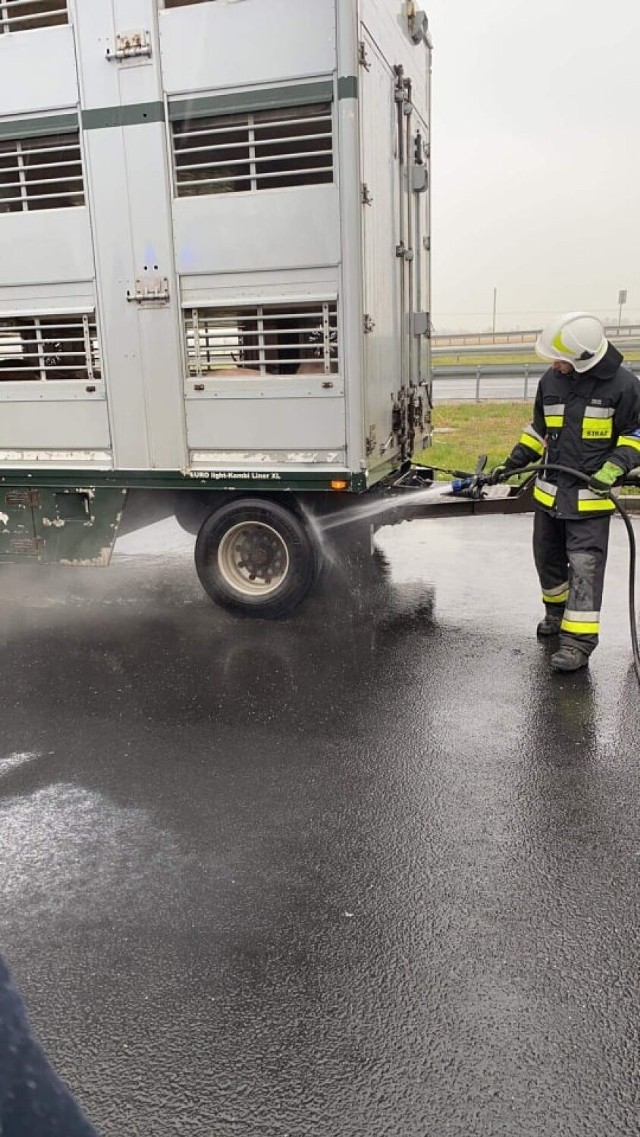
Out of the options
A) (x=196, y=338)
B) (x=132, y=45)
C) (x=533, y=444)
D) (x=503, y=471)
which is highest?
(x=132, y=45)

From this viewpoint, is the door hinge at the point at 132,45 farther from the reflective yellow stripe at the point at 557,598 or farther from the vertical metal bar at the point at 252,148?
the reflective yellow stripe at the point at 557,598

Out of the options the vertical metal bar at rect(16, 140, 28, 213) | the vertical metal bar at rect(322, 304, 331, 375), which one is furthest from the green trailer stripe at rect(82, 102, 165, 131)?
the vertical metal bar at rect(322, 304, 331, 375)

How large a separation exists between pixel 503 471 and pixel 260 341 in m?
1.74

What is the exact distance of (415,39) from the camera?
6.77 m

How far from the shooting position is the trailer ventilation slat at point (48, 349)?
601cm

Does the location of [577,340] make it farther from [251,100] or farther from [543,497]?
[251,100]

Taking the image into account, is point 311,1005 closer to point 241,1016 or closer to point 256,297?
point 241,1016

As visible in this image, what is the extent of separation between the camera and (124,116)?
559 cm

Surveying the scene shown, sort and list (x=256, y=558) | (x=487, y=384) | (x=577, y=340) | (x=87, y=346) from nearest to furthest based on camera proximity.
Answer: (x=577, y=340) → (x=87, y=346) → (x=256, y=558) → (x=487, y=384)

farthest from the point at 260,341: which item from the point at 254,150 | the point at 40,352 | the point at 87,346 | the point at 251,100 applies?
the point at 40,352

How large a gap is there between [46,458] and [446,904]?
4383 millimetres

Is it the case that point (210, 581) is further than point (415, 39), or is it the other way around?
point (415, 39)

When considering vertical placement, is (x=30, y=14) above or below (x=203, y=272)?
above

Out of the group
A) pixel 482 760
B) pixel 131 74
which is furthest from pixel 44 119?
pixel 482 760
